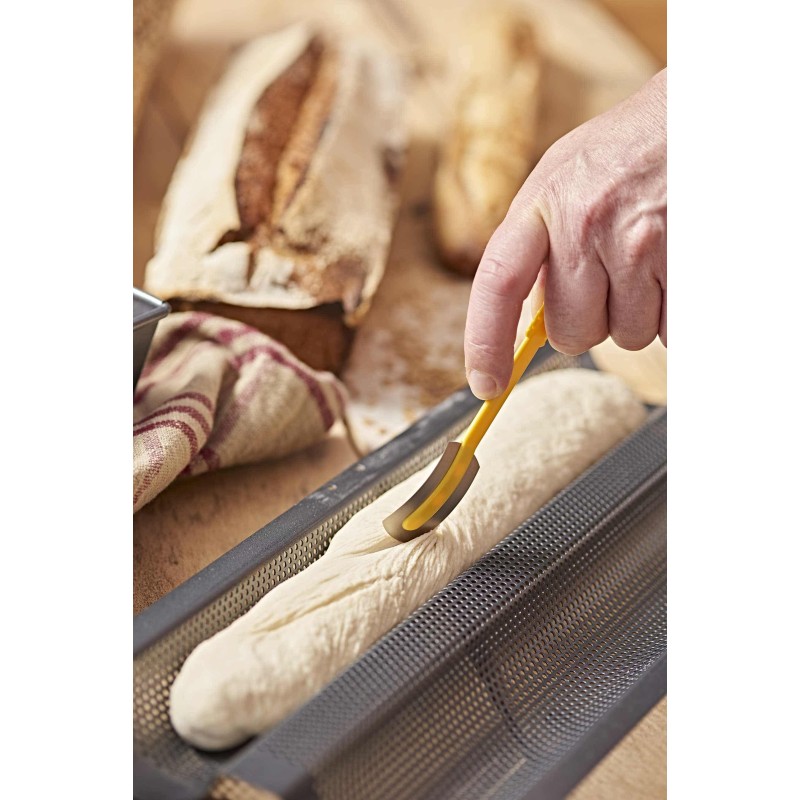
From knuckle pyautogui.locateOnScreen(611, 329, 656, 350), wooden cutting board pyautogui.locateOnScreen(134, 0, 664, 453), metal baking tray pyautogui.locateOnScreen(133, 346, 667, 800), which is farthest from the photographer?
wooden cutting board pyautogui.locateOnScreen(134, 0, 664, 453)

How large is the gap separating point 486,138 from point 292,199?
1.45ft

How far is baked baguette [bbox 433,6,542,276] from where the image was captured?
65.2 inches

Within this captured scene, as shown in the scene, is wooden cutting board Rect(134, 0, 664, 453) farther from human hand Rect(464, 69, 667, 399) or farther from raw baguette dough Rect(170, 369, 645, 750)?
human hand Rect(464, 69, 667, 399)

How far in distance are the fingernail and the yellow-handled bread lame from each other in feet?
0.04

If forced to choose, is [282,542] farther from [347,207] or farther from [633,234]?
[347,207]

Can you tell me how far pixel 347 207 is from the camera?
1550 millimetres

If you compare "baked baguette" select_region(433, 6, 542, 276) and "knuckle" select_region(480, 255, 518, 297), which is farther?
"baked baguette" select_region(433, 6, 542, 276)

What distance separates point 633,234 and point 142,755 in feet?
2.15

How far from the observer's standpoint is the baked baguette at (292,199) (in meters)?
1.39

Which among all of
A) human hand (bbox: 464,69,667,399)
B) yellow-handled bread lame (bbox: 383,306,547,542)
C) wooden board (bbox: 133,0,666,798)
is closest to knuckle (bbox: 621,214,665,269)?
human hand (bbox: 464,69,667,399)

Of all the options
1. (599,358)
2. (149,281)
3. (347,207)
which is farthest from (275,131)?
(599,358)

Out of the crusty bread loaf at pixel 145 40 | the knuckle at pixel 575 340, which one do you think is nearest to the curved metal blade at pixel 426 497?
the knuckle at pixel 575 340

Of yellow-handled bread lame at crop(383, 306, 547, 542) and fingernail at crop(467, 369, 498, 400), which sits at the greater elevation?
fingernail at crop(467, 369, 498, 400)

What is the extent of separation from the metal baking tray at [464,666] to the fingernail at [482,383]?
0.16 metres
